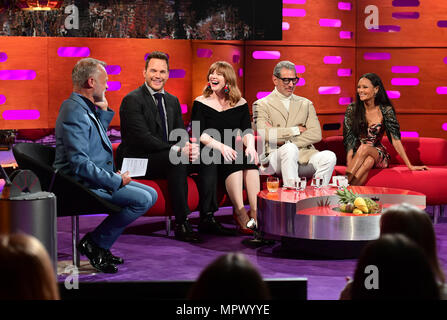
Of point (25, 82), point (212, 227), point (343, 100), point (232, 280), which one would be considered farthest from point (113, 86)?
point (232, 280)

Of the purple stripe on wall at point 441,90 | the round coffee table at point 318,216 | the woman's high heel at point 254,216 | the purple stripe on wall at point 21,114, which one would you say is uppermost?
the purple stripe on wall at point 441,90

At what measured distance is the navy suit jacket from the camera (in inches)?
203

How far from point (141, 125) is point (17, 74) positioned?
158cm

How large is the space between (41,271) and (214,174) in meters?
4.17

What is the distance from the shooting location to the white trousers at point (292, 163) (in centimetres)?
552

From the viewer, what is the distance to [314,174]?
5801 mm

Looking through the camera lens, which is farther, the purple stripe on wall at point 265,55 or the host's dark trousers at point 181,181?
the purple stripe on wall at point 265,55

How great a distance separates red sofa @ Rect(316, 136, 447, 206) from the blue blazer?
249 cm

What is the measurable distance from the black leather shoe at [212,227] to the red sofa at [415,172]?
4.08 ft

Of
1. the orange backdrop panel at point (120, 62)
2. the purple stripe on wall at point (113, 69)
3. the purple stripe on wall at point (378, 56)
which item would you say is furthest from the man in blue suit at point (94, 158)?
the purple stripe on wall at point (378, 56)

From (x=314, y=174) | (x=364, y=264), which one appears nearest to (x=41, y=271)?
(x=364, y=264)

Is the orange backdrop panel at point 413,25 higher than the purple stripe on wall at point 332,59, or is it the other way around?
the orange backdrop panel at point 413,25

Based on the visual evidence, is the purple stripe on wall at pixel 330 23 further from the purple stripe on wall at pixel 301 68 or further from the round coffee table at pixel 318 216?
the round coffee table at pixel 318 216
